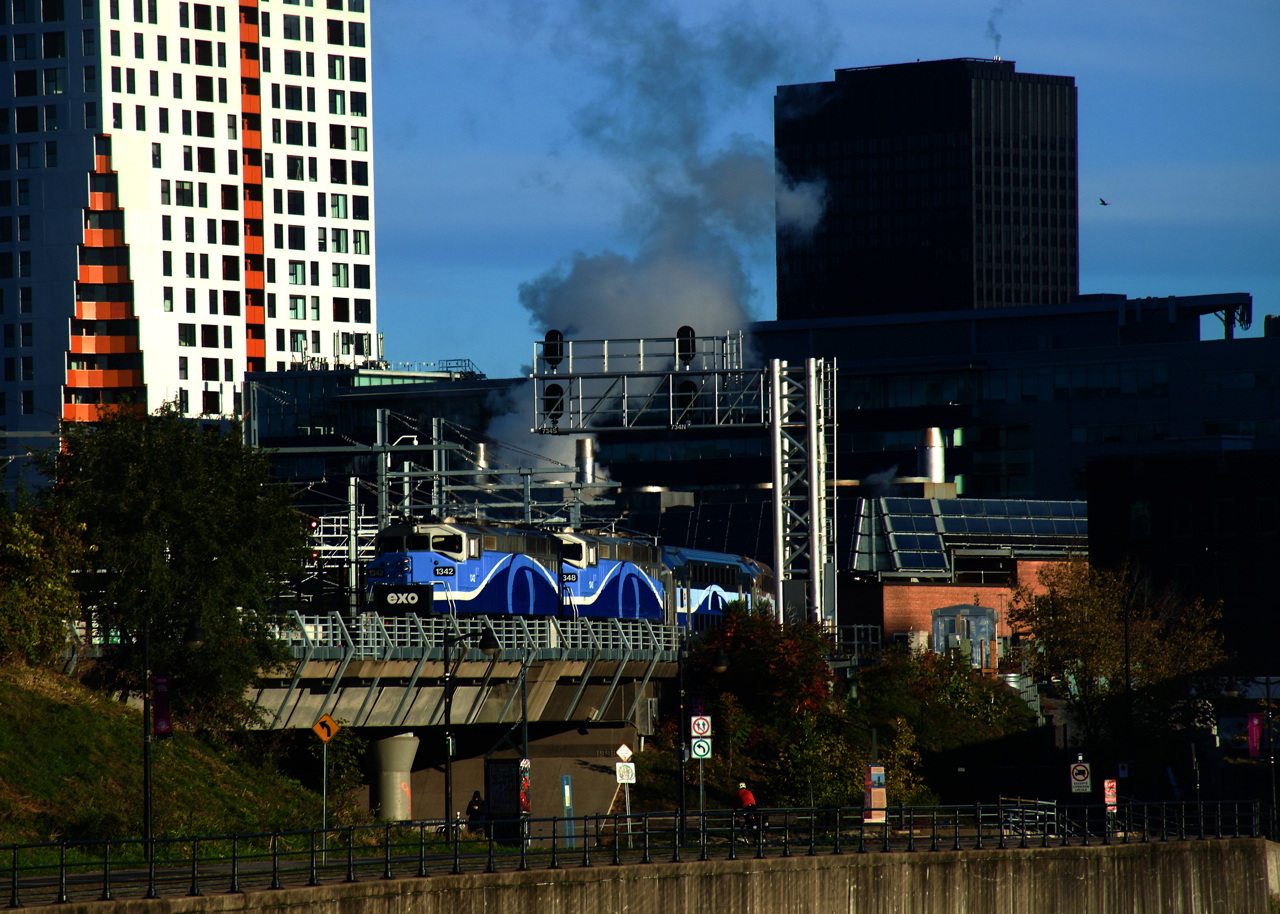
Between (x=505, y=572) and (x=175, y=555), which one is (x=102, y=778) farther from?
(x=505, y=572)

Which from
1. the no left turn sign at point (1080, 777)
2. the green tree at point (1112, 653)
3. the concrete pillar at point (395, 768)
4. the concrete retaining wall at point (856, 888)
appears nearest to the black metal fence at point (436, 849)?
the concrete retaining wall at point (856, 888)

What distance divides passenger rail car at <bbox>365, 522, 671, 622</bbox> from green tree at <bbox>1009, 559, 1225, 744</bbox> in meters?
16.0

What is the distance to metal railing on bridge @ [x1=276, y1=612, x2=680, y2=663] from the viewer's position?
177ft

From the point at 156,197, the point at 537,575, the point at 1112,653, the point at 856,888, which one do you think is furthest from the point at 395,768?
the point at 156,197

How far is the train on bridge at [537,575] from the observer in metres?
60.3

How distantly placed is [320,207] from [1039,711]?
104m

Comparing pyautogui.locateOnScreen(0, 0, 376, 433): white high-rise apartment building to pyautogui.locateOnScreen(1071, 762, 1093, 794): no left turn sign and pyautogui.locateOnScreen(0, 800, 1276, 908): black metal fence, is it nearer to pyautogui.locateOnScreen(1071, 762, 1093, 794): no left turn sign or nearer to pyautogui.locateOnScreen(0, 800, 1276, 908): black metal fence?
pyautogui.locateOnScreen(0, 800, 1276, 908): black metal fence

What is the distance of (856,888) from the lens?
140 feet

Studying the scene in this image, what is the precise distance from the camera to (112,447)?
167ft

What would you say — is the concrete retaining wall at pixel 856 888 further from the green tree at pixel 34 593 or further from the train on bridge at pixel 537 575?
the train on bridge at pixel 537 575

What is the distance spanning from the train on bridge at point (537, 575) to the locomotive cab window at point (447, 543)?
0.03 m

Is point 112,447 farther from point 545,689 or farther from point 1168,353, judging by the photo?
point 1168,353

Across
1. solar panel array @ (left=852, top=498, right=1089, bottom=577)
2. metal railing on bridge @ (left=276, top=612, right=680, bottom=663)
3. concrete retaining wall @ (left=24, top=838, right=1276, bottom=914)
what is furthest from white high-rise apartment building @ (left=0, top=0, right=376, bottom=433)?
concrete retaining wall @ (left=24, top=838, right=1276, bottom=914)

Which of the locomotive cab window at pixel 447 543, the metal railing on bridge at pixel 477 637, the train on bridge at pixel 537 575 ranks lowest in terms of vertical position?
the metal railing on bridge at pixel 477 637
